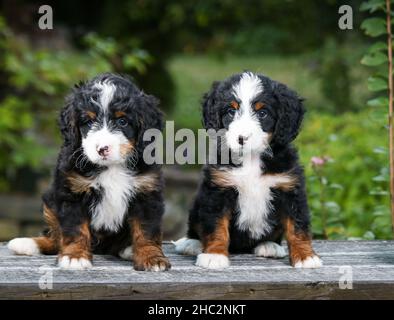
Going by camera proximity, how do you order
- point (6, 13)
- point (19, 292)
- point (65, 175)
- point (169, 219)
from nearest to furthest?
point (19, 292)
point (65, 175)
point (169, 219)
point (6, 13)

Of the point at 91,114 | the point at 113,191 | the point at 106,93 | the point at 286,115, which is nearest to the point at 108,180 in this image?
the point at 113,191

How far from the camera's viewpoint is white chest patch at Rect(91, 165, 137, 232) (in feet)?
16.5

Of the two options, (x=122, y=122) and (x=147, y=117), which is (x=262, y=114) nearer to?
(x=147, y=117)

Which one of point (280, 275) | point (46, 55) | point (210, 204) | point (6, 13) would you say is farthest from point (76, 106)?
point (6, 13)

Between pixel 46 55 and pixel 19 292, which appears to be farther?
pixel 46 55

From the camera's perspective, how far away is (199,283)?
15.4 feet

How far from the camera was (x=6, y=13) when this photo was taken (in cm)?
1348

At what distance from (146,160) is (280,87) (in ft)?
3.14

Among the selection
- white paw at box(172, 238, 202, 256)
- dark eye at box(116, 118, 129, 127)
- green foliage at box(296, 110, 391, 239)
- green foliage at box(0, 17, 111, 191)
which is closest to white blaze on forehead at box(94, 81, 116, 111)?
dark eye at box(116, 118, 129, 127)

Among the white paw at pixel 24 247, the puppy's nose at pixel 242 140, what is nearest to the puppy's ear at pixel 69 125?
the white paw at pixel 24 247

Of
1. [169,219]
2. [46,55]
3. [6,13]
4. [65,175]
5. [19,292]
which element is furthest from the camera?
[6,13]

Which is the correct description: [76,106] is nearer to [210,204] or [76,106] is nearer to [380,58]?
[210,204]
